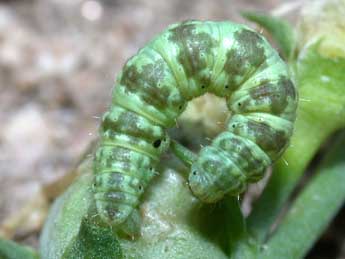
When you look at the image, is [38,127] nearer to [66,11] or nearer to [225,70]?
[66,11]

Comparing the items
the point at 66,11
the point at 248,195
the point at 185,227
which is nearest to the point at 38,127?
the point at 66,11

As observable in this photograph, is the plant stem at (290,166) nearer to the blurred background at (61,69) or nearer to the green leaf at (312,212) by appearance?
the green leaf at (312,212)

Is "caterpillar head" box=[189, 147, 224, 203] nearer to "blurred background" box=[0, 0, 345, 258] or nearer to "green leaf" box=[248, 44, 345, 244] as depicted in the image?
"green leaf" box=[248, 44, 345, 244]

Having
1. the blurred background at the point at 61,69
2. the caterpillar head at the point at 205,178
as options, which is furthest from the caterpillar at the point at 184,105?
the blurred background at the point at 61,69

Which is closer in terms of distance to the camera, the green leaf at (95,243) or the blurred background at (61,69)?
the green leaf at (95,243)

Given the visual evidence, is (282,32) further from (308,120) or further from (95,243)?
(95,243)
